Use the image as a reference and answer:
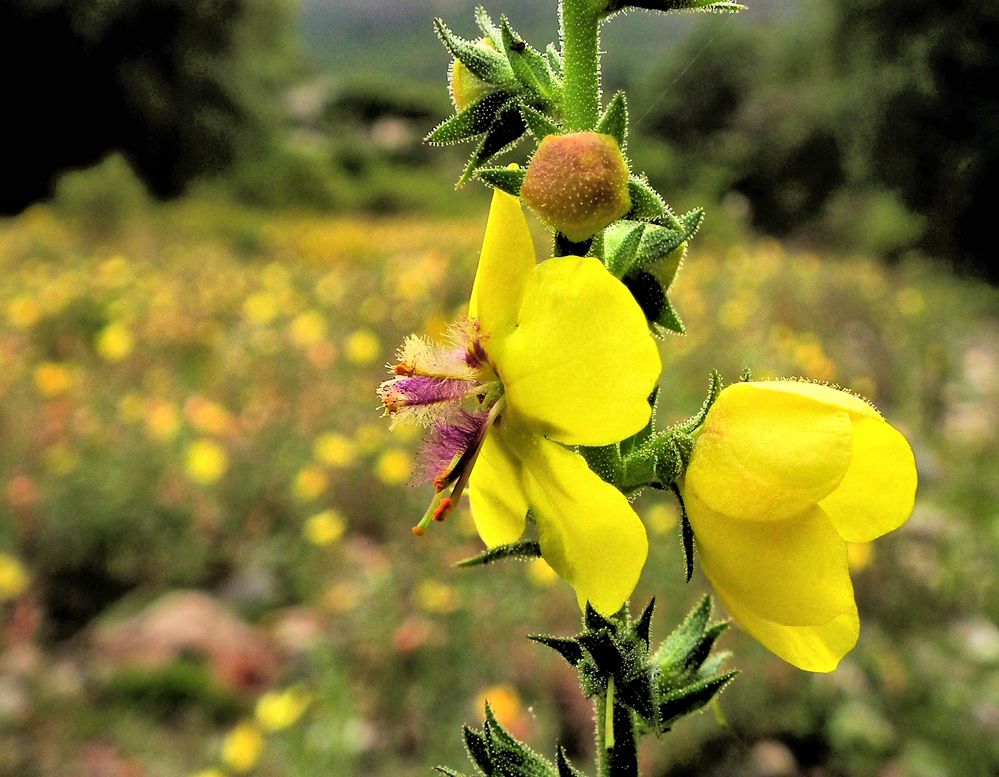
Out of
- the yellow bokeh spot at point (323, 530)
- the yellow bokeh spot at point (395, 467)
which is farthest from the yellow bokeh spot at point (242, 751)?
the yellow bokeh spot at point (395, 467)

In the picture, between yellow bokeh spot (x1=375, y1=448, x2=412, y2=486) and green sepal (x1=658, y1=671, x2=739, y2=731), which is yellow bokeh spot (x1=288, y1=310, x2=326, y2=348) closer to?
→ yellow bokeh spot (x1=375, y1=448, x2=412, y2=486)

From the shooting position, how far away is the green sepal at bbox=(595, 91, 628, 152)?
77 centimetres

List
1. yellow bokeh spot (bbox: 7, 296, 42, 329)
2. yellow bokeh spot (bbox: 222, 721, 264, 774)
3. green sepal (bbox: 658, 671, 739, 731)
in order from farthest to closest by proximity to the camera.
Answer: yellow bokeh spot (bbox: 7, 296, 42, 329) → yellow bokeh spot (bbox: 222, 721, 264, 774) → green sepal (bbox: 658, 671, 739, 731)

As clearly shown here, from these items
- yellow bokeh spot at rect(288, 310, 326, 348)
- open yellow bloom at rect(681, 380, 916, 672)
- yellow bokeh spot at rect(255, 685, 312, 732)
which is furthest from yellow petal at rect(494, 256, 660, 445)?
yellow bokeh spot at rect(288, 310, 326, 348)

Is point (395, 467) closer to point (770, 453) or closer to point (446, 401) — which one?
point (446, 401)

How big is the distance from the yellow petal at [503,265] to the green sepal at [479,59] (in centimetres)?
13

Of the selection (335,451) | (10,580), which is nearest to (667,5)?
(335,451)

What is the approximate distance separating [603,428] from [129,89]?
21.3 m

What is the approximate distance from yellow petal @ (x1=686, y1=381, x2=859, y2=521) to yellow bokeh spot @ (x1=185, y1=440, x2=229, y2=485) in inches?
121

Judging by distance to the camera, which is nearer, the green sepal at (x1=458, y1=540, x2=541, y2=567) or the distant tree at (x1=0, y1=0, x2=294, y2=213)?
the green sepal at (x1=458, y1=540, x2=541, y2=567)

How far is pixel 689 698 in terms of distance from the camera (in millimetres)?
929

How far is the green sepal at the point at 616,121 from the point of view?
773mm

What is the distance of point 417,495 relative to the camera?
363cm

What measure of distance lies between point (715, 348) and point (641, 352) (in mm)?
4674
